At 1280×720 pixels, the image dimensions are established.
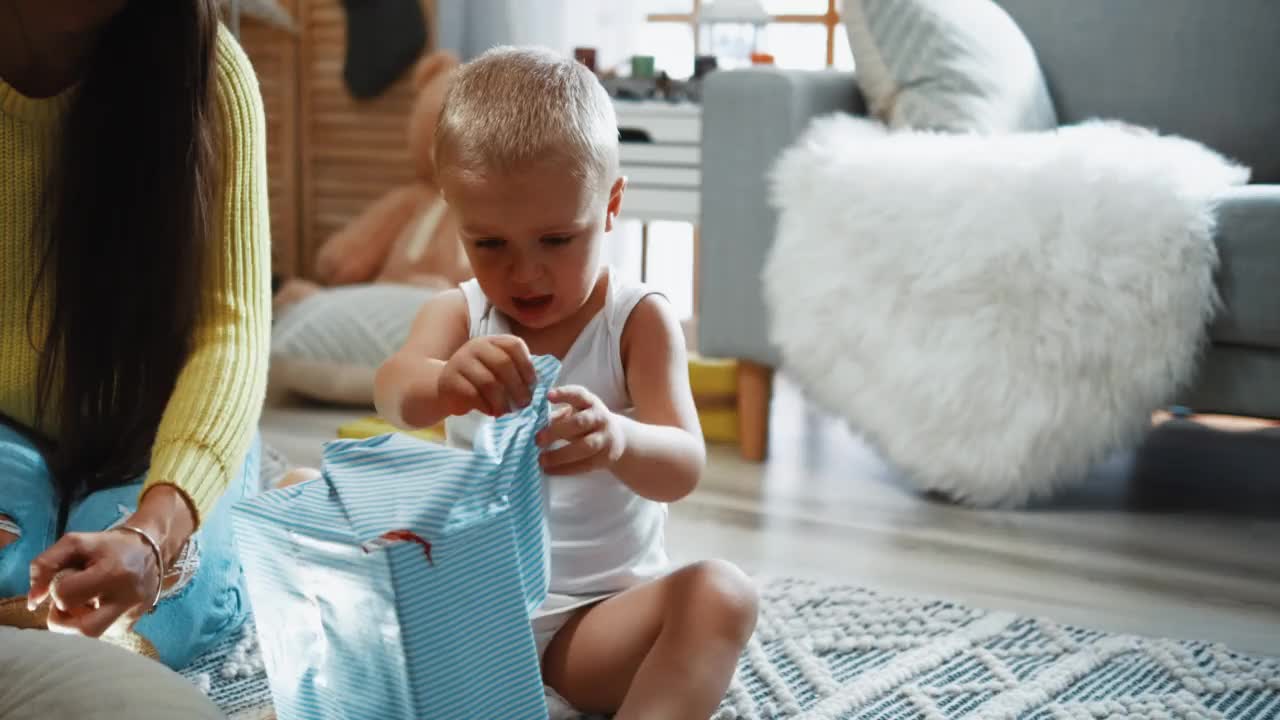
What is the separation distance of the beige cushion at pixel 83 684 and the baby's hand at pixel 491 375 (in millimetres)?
239

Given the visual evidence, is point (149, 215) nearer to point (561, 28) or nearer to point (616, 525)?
point (616, 525)

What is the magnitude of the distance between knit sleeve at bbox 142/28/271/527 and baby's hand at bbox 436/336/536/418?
0.72ft

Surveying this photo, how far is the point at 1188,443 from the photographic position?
2.16 metres

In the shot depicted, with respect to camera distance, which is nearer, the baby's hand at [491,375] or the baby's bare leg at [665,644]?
the baby's hand at [491,375]

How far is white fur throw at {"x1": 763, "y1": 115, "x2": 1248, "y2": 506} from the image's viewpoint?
1.62 meters

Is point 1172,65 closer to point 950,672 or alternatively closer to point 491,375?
point 950,672

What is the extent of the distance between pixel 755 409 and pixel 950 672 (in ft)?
2.95

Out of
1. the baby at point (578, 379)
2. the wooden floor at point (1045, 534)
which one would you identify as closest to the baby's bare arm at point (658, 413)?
the baby at point (578, 379)

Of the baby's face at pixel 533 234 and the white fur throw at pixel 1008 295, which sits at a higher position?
the baby's face at pixel 533 234

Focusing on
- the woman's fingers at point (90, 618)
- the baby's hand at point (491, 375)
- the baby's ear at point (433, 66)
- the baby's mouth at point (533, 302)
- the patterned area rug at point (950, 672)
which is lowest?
the patterned area rug at point (950, 672)

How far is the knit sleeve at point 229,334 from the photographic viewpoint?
911 millimetres

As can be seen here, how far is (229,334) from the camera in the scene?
1.01 metres

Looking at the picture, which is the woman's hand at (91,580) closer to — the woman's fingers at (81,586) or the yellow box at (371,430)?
the woman's fingers at (81,586)

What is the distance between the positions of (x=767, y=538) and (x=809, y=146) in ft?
2.02
